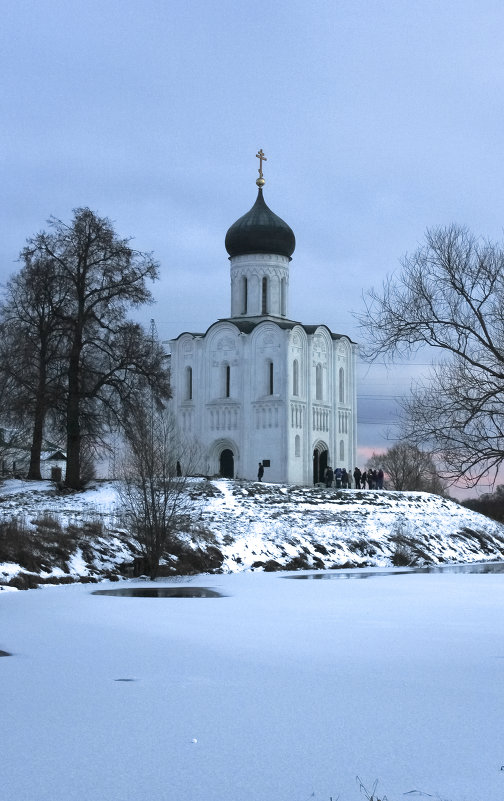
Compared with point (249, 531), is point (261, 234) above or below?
above

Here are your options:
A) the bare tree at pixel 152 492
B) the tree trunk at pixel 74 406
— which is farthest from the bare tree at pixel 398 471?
the bare tree at pixel 152 492

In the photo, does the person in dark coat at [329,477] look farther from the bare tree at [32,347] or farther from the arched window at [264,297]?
the bare tree at [32,347]

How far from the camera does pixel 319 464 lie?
165ft

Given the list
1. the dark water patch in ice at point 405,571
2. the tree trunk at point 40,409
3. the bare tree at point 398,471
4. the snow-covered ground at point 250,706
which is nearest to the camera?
the snow-covered ground at point 250,706

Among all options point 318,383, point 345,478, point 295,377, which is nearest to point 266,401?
point 295,377

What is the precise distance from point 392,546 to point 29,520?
10.2m

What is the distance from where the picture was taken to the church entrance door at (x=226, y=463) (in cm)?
4938

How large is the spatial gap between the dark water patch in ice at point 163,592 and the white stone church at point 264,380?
30130 mm

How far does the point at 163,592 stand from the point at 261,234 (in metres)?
36.1

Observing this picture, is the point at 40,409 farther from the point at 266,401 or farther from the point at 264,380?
the point at 264,380

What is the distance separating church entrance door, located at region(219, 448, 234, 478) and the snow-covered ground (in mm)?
36682

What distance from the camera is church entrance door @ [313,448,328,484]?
1971 inches

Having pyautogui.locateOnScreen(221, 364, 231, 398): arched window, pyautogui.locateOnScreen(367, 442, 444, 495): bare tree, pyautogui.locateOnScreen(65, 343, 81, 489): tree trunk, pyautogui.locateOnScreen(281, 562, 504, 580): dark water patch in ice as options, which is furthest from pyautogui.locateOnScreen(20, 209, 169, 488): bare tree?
pyautogui.locateOnScreen(367, 442, 444, 495): bare tree

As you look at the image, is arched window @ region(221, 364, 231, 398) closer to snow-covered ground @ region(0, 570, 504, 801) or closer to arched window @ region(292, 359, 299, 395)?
arched window @ region(292, 359, 299, 395)
